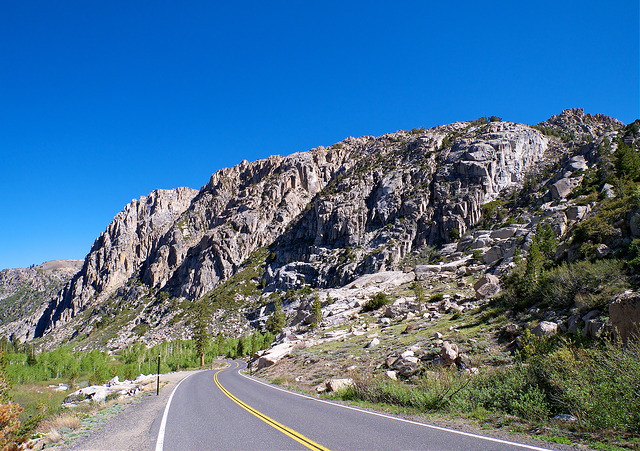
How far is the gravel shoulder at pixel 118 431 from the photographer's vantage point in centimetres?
874

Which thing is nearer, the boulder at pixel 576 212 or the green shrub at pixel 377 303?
the green shrub at pixel 377 303

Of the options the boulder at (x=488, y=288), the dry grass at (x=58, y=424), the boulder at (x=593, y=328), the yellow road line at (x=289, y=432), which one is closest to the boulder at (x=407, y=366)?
the boulder at (x=593, y=328)

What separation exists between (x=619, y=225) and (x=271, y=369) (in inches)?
1161

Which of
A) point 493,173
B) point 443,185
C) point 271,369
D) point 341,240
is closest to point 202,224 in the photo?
point 341,240

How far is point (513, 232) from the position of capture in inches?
2549

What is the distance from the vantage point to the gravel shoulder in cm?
874

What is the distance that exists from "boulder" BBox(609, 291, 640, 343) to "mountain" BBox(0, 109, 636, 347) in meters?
37.1

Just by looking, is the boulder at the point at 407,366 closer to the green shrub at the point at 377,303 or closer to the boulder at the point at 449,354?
the boulder at the point at 449,354

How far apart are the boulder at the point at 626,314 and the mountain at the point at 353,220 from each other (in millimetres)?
37053

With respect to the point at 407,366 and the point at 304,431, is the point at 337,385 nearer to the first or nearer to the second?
the point at 407,366

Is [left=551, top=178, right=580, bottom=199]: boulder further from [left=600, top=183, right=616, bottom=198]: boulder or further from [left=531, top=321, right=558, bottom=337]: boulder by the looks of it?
[left=531, top=321, right=558, bottom=337]: boulder

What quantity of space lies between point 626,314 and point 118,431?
1757 cm

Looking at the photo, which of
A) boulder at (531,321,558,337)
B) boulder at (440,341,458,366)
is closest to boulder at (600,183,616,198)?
boulder at (531,321,558,337)

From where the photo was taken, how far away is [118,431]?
10539 millimetres
